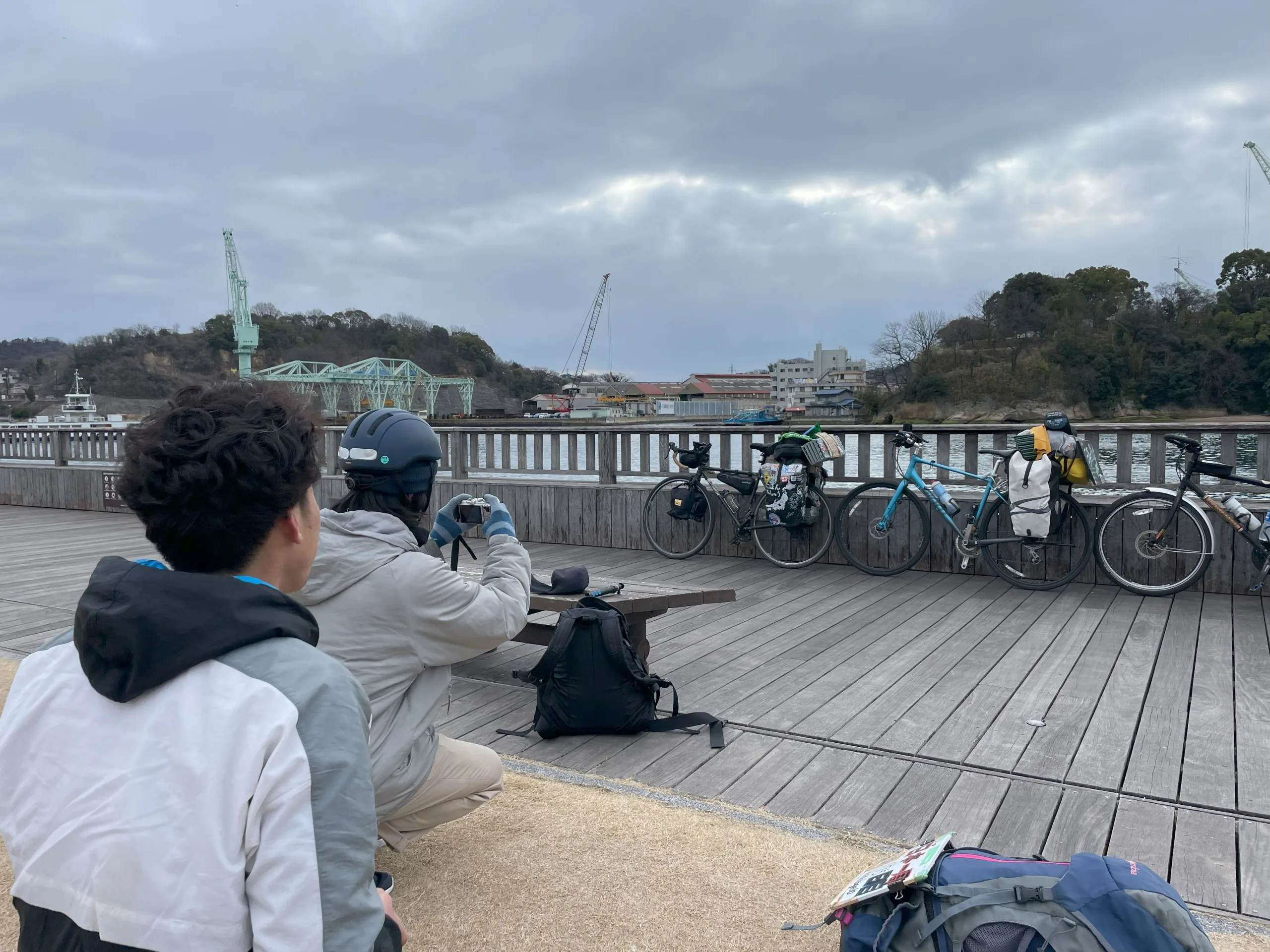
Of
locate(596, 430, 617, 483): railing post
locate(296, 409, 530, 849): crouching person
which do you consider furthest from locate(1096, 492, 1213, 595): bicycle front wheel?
locate(296, 409, 530, 849): crouching person

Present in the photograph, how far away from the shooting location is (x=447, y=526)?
8.53 ft

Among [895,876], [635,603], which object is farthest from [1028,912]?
[635,603]

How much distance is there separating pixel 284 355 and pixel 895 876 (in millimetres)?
50447

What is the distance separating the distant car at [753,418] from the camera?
25.1ft

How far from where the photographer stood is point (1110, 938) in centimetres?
153

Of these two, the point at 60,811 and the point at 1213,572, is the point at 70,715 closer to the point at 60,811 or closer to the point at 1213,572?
the point at 60,811

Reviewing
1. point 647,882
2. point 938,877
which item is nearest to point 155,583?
point 938,877

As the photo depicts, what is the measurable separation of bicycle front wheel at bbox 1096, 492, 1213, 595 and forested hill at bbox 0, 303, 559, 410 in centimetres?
1947

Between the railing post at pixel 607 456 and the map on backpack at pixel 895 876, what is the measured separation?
235 inches

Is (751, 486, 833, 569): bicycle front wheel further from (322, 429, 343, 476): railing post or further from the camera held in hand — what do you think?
(322, 429, 343, 476): railing post

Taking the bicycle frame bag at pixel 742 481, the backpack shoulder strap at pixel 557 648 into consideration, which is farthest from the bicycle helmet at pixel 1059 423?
the backpack shoulder strap at pixel 557 648

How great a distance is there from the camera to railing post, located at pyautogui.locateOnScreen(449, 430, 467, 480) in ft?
29.0

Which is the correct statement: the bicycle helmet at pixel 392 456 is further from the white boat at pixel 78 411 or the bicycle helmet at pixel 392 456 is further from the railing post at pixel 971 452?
the white boat at pixel 78 411

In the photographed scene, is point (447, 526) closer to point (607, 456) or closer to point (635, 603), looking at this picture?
point (635, 603)
